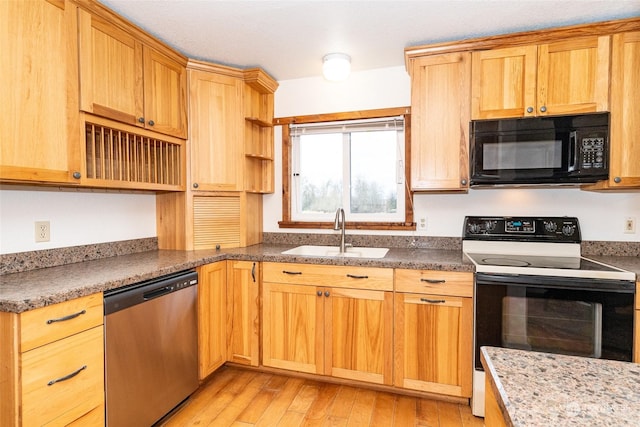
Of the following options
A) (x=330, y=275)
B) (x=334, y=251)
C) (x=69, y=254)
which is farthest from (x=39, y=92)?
(x=334, y=251)

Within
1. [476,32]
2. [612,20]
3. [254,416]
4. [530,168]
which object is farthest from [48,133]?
[612,20]

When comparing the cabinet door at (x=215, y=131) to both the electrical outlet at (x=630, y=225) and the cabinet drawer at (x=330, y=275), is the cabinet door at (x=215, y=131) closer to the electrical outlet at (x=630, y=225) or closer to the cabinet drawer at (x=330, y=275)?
the cabinet drawer at (x=330, y=275)

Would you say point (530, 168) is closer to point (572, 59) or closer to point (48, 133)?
point (572, 59)

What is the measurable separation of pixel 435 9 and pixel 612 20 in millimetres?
1045

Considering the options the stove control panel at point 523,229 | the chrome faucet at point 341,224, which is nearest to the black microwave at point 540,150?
the stove control panel at point 523,229

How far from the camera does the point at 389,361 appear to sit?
2145 mm

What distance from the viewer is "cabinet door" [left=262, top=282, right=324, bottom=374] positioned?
227 cm

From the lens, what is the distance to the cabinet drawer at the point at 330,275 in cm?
214

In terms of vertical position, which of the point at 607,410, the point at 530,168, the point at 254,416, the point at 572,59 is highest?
the point at 572,59

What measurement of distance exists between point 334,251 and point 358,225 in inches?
11.4

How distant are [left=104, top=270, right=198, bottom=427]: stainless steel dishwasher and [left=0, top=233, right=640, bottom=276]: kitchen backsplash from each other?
24.5 inches

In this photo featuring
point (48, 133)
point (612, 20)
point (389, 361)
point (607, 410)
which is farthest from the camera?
point (389, 361)

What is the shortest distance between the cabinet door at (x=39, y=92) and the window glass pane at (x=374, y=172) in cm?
191

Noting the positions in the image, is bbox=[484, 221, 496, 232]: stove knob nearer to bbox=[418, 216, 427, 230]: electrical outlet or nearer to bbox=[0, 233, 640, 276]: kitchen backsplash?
bbox=[0, 233, 640, 276]: kitchen backsplash
